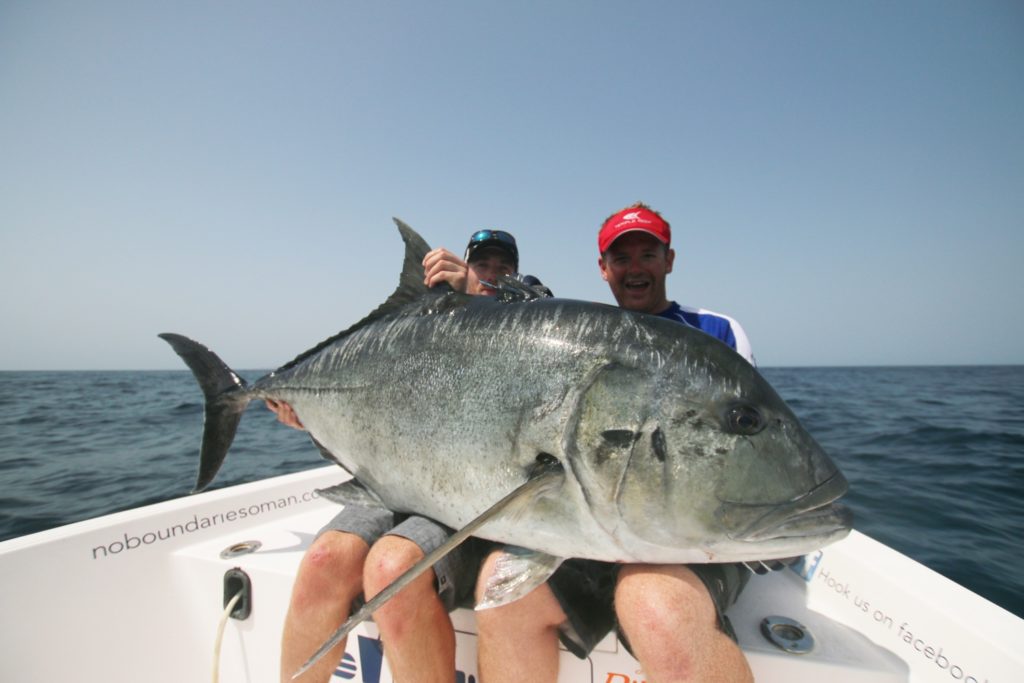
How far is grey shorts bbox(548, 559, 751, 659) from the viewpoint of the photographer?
5.49 ft

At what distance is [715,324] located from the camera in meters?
2.82

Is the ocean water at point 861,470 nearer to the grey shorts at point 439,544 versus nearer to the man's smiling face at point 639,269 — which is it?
the man's smiling face at point 639,269

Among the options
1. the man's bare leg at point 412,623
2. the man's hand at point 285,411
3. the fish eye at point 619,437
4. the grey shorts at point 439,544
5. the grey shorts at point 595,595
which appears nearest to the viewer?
the fish eye at point 619,437

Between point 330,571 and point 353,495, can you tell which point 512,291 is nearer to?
point 353,495

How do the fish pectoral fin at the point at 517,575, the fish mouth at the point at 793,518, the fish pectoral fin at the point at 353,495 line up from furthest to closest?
the fish pectoral fin at the point at 353,495
the fish pectoral fin at the point at 517,575
the fish mouth at the point at 793,518

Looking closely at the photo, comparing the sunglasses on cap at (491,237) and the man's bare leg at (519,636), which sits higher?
the sunglasses on cap at (491,237)

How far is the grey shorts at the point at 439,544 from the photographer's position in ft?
6.35

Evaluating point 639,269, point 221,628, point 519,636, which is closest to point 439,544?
point 519,636

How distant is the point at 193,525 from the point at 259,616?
2.99 feet

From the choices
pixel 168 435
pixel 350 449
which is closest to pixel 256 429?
pixel 168 435

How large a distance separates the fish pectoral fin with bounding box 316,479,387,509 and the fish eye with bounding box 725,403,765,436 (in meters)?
1.43

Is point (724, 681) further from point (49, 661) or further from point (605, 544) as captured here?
point (49, 661)

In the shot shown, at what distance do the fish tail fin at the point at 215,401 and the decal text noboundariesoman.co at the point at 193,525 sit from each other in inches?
24.6

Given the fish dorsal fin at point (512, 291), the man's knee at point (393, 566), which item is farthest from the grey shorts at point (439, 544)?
the fish dorsal fin at point (512, 291)
